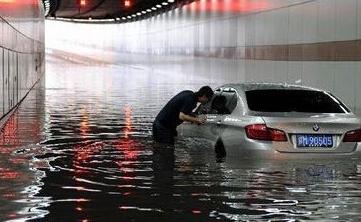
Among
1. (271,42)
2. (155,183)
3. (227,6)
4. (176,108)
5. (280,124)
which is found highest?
(227,6)

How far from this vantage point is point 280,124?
376 inches

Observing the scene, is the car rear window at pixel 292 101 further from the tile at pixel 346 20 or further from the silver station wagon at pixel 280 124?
the tile at pixel 346 20

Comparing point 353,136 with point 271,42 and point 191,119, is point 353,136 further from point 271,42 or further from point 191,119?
point 271,42

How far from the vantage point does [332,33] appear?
2120 centimetres

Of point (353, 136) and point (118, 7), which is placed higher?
point (118, 7)

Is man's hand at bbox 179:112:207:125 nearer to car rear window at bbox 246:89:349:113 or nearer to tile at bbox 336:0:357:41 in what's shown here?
car rear window at bbox 246:89:349:113

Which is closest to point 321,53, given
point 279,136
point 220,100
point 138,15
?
point 220,100

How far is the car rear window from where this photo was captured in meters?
10.4

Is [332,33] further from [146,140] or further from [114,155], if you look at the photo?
[114,155]

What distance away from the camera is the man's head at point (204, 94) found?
11.0 m

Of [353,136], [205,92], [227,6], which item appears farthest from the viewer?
[227,6]

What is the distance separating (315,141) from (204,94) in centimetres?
208

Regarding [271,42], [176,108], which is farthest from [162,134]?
[271,42]

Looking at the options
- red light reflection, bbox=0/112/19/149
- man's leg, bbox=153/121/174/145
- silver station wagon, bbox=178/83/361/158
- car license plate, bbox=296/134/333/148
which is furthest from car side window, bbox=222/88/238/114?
red light reflection, bbox=0/112/19/149
